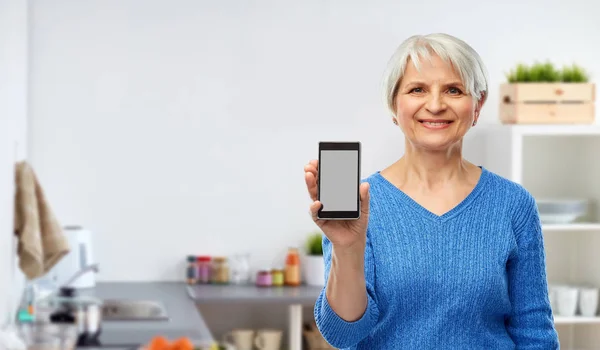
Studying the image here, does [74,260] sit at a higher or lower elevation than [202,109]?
lower

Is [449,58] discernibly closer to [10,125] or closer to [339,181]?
[339,181]

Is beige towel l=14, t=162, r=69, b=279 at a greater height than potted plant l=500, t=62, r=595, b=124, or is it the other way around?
potted plant l=500, t=62, r=595, b=124

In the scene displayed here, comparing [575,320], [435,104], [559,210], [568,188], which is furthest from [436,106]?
[568,188]

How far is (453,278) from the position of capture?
1371mm

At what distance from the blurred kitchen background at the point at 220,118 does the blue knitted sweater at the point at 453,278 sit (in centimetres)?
292

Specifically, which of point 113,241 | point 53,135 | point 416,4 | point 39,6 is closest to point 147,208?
point 113,241

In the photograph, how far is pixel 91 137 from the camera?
170 inches

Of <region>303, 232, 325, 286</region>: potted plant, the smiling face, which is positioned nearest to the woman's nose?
the smiling face

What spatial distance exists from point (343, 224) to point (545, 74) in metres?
3.32

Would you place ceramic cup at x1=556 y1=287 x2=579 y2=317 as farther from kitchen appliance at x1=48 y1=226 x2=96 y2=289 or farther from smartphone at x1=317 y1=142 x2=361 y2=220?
smartphone at x1=317 y1=142 x2=361 y2=220

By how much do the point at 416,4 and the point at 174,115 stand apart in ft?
4.14

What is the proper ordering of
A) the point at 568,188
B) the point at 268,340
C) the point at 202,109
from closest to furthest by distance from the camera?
1. the point at 268,340
2. the point at 202,109
3. the point at 568,188

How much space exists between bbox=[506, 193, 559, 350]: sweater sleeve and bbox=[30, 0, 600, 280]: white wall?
3069 mm

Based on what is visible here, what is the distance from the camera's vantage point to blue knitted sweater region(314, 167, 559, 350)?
4.48 feet
